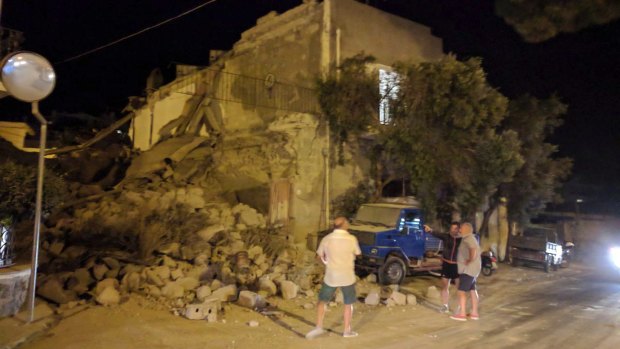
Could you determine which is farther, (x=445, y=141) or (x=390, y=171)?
(x=390, y=171)

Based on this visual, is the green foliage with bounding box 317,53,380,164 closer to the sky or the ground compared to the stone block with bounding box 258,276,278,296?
closer to the sky

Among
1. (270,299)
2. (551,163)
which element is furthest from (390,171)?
(270,299)

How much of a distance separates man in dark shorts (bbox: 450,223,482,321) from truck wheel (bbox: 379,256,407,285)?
326 cm

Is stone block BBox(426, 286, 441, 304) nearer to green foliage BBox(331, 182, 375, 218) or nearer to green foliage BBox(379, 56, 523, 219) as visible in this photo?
green foliage BBox(379, 56, 523, 219)

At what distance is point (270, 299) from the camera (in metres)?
9.83

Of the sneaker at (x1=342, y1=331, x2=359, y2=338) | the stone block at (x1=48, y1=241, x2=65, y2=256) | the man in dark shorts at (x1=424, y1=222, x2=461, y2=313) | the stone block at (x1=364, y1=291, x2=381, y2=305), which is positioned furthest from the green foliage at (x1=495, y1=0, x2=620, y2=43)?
the stone block at (x1=48, y1=241, x2=65, y2=256)

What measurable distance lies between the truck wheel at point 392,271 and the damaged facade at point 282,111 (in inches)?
132

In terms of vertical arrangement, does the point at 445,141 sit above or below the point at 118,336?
above

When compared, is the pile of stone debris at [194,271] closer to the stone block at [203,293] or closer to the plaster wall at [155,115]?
the stone block at [203,293]

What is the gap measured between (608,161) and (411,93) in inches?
628

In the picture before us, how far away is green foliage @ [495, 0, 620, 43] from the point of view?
8250mm

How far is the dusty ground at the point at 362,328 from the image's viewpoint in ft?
22.7

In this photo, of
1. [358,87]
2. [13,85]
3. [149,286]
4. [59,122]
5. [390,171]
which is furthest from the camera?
[59,122]

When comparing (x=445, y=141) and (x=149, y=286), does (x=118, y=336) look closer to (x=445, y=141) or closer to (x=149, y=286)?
(x=149, y=286)
